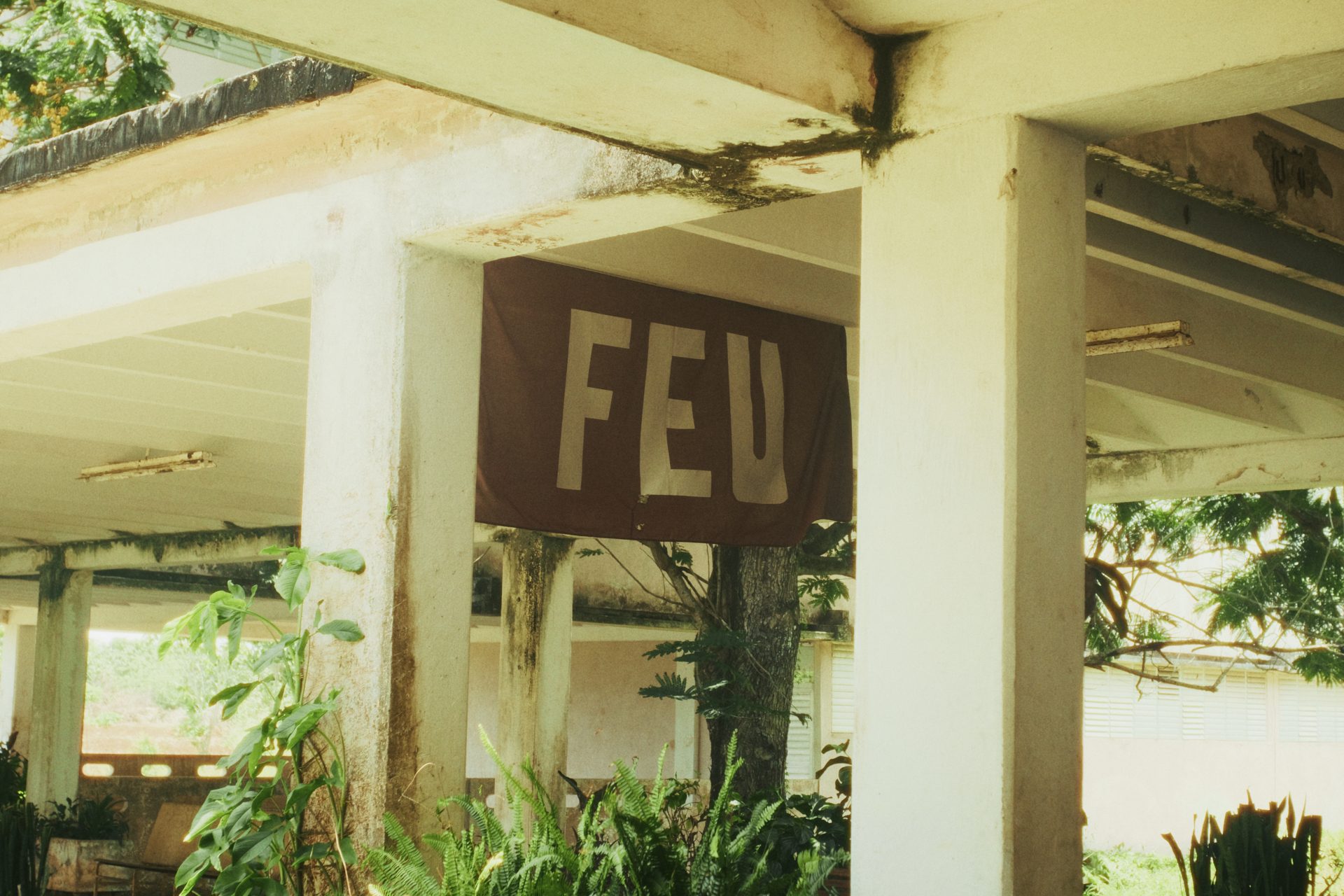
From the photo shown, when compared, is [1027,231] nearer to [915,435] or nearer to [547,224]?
[915,435]

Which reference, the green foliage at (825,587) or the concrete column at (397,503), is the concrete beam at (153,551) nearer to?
the green foliage at (825,587)

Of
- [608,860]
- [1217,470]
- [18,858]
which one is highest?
[1217,470]

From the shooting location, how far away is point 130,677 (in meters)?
45.2

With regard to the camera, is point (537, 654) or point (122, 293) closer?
point (122, 293)

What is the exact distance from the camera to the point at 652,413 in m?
4.95

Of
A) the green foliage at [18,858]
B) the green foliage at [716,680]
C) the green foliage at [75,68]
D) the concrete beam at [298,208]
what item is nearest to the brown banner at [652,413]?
the concrete beam at [298,208]

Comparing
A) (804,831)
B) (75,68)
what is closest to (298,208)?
(804,831)

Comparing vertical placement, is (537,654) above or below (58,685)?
above

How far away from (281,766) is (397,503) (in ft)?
2.27

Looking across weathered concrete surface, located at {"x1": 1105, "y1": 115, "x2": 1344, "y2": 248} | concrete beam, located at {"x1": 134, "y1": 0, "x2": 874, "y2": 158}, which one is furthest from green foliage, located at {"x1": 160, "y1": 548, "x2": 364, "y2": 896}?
weathered concrete surface, located at {"x1": 1105, "y1": 115, "x2": 1344, "y2": 248}

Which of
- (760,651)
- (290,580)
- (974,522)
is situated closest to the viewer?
(974,522)

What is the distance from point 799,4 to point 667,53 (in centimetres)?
36

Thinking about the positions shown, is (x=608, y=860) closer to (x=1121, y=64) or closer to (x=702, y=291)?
(x=1121, y=64)

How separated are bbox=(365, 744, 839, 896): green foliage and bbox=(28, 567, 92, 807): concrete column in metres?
10.1
